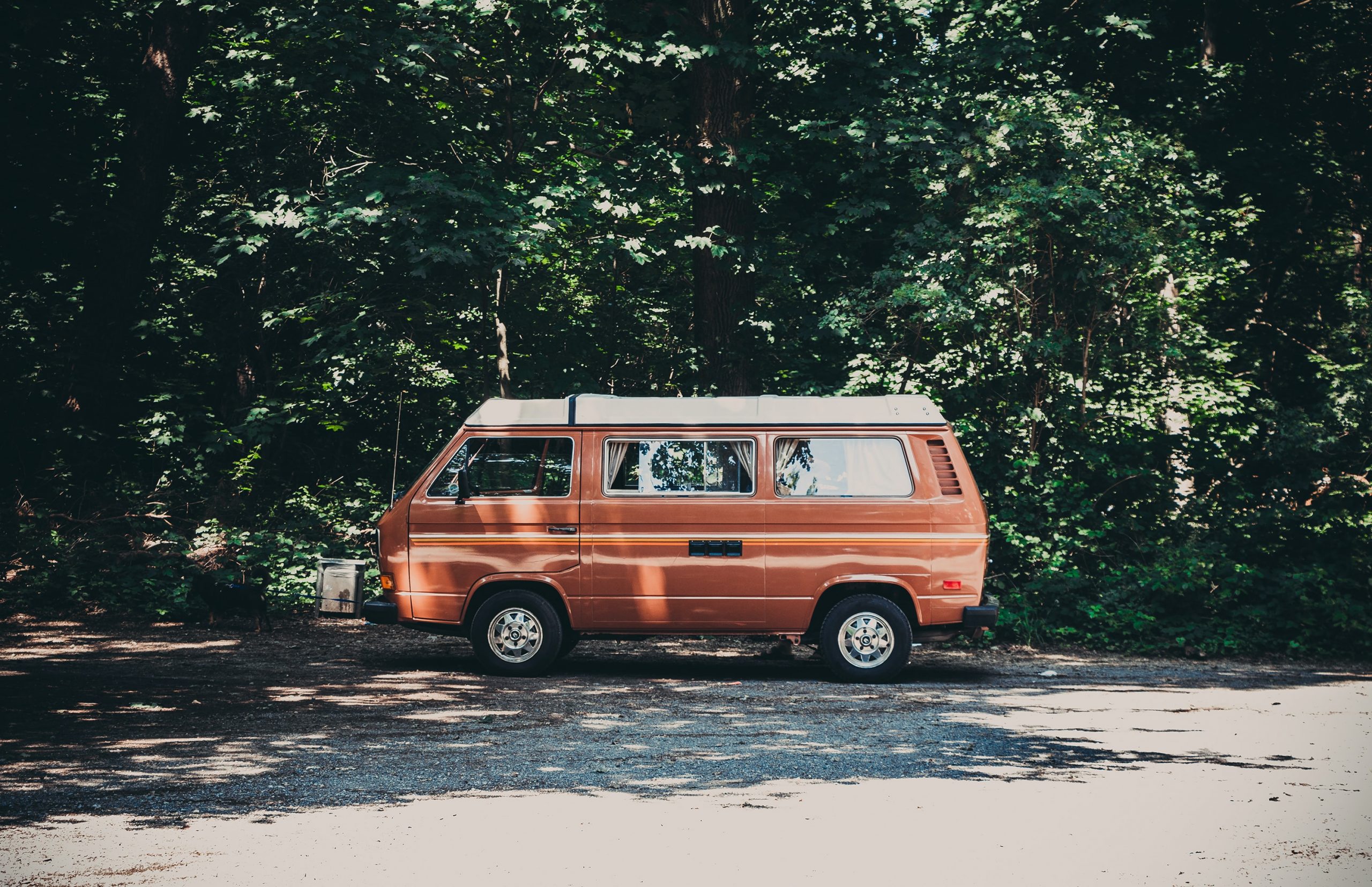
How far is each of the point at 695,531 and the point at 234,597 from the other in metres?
6.51

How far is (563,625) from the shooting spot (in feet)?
33.3

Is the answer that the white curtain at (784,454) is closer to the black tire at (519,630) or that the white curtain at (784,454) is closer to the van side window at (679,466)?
the van side window at (679,466)

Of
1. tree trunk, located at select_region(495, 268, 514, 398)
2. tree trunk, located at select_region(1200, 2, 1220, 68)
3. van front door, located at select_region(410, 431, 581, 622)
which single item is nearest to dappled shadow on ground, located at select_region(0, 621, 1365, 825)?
van front door, located at select_region(410, 431, 581, 622)

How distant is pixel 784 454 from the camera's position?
998cm

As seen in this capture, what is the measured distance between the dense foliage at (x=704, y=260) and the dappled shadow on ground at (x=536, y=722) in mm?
2445

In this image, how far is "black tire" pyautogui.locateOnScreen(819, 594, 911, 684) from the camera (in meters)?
→ 9.84

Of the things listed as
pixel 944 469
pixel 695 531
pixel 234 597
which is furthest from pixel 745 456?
pixel 234 597

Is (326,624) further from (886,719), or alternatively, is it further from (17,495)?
(886,719)

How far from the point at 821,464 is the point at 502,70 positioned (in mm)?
7348

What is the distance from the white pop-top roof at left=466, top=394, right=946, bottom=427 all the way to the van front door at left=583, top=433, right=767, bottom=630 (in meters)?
0.18

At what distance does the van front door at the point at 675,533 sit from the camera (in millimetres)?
9859

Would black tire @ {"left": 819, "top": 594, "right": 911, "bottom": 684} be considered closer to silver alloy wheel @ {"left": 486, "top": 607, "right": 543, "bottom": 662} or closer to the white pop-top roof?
the white pop-top roof

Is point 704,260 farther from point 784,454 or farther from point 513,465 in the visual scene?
point 513,465

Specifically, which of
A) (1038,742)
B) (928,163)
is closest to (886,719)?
(1038,742)
